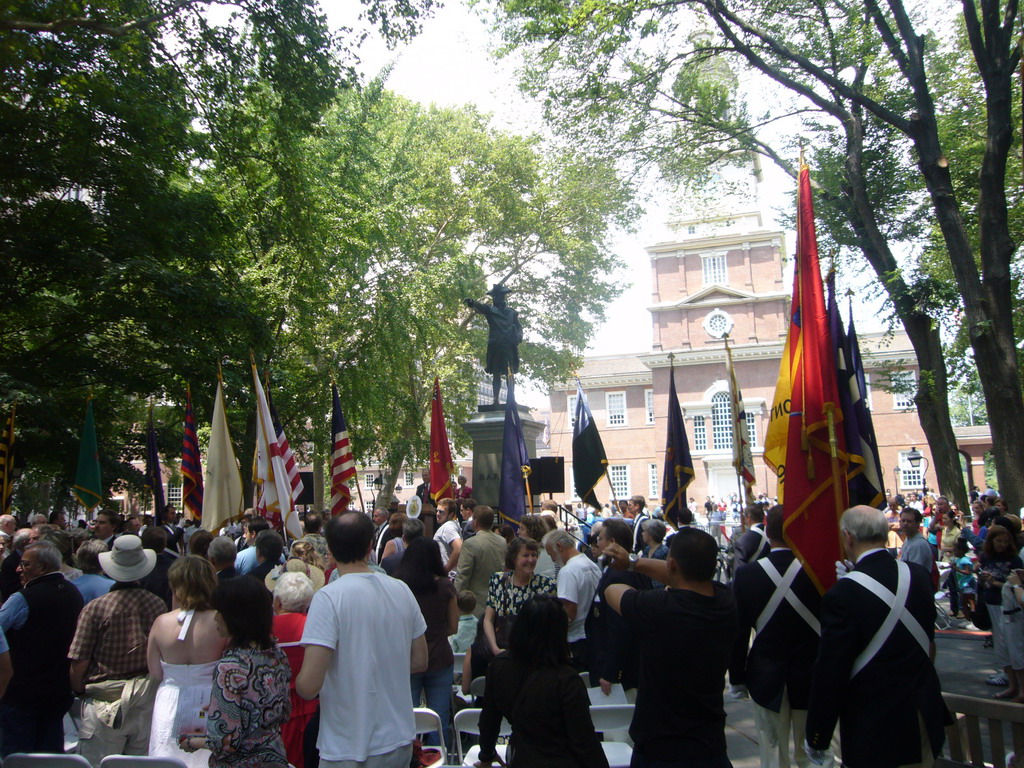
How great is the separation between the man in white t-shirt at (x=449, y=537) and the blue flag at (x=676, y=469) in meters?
2.93

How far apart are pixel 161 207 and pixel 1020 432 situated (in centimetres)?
1449

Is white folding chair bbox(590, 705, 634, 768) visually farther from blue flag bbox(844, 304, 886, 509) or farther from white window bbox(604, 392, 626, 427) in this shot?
white window bbox(604, 392, 626, 427)

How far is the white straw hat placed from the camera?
5.18 m

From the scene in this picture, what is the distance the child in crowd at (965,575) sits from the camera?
12.9 metres

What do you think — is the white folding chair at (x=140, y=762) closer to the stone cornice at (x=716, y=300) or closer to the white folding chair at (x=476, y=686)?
the white folding chair at (x=476, y=686)

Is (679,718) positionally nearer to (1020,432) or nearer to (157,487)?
(1020,432)

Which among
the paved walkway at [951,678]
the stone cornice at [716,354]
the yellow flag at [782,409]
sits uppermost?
the stone cornice at [716,354]

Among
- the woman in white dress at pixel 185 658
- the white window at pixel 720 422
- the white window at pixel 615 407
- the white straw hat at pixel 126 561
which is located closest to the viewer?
the woman in white dress at pixel 185 658

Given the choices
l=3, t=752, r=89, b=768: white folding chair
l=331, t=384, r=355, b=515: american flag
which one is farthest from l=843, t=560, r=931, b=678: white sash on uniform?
l=331, t=384, r=355, b=515: american flag

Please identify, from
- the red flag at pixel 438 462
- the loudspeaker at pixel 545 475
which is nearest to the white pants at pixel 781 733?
the red flag at pixel 438 462

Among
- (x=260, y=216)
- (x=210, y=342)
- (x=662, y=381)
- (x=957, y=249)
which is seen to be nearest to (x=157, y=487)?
(x=210, y=342)

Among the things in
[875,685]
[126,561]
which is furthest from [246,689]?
[875,685]

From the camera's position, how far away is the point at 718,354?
52625 mm

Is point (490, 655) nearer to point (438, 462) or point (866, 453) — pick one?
point (866, 453)
